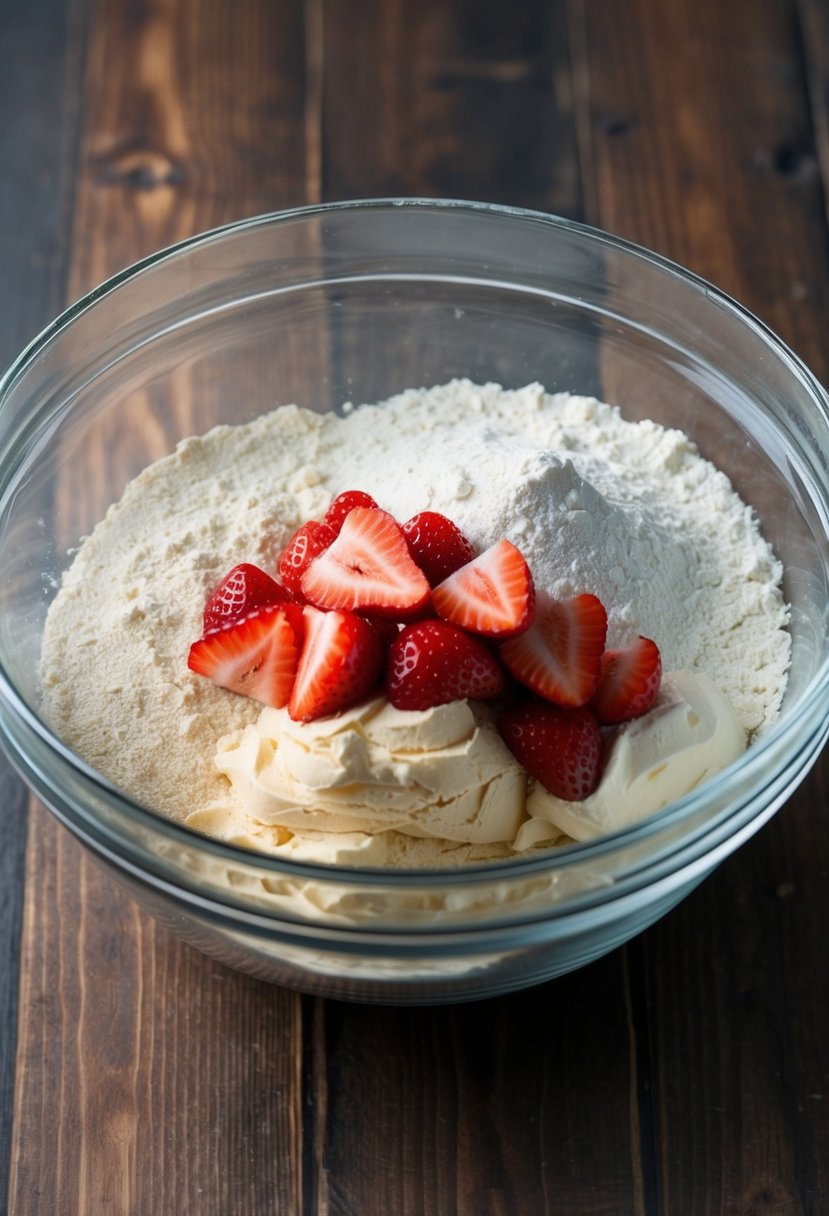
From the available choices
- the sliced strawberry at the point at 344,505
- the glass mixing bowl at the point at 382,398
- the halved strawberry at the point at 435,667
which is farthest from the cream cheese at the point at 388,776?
the sliced strawberry at the point at 344,505

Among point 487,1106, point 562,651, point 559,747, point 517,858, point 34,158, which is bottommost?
point 487,1106

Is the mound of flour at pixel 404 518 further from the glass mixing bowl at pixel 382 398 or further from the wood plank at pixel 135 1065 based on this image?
the wood plank at pixel 135 1065

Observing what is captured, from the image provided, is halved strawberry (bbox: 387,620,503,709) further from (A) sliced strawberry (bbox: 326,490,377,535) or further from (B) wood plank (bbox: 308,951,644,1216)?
(B) wood plank (bbox: 308,951,644,1216)

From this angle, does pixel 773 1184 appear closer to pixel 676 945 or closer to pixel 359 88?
pixel 676 945

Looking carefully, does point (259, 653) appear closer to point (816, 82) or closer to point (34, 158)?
point (34, 158)

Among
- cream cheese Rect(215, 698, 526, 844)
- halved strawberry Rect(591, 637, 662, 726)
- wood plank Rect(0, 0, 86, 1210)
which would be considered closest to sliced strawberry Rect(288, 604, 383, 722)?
cream cheese Rect(215, 698, 526, 844)

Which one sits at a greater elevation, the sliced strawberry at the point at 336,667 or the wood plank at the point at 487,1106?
the sliced strawberry at the point at 336,667

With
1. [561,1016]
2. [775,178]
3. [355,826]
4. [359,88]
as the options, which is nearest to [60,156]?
[359,88]

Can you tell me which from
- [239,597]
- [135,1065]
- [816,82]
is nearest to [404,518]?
[239,597]
